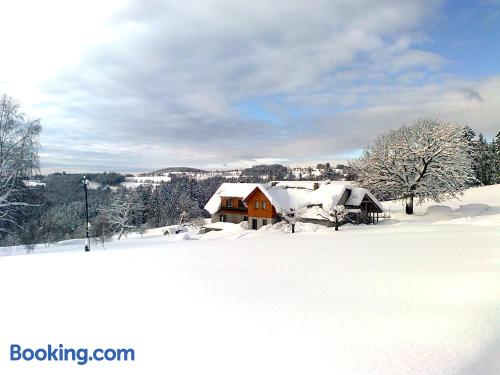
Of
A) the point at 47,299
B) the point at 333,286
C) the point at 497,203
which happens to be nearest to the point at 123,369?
the point at 47,299

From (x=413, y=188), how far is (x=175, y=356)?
38.8 meters

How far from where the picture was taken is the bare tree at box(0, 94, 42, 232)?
81.1 ft

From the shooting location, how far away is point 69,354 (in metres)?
5.65

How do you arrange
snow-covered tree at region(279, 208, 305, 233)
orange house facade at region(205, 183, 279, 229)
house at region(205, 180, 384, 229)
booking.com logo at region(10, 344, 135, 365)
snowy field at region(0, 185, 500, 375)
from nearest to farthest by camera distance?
snowy field at region(0, 185, 500, 375) < booking.com logo at region(10, 344, 135, 365) < snow-covered tree at region(279, 208, 305, 233) < house at region(205, 180, 384, 229) < orange house facade at region(205, 183, 279, 229)

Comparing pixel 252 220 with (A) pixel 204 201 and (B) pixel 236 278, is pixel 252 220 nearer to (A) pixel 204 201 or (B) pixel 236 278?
(B) pixel 236 278

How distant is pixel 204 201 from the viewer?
91.7 m

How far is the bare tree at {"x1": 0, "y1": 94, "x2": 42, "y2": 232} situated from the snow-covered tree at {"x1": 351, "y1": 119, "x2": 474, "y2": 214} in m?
37.3

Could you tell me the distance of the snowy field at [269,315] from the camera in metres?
5.11

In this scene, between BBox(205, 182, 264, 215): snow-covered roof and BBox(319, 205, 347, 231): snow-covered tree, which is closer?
BBox(319, 205, 347, 231): snow-covered tree

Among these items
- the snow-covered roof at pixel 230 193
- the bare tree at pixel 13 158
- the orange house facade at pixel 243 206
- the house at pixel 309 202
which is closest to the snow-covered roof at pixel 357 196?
the house at pixel 309 202

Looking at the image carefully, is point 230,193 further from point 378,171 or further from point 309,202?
point 378,171

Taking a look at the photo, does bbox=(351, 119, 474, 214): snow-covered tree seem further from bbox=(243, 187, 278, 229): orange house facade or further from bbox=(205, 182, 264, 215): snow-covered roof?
bbox=(205, 182, 264, 215): snow-covered roof

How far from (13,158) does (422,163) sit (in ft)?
141

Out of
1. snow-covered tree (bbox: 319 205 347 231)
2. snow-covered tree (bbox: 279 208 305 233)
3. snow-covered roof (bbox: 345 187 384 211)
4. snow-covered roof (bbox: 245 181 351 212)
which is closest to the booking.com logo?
snow-covered tree (bbox: 279 208 305 233)
